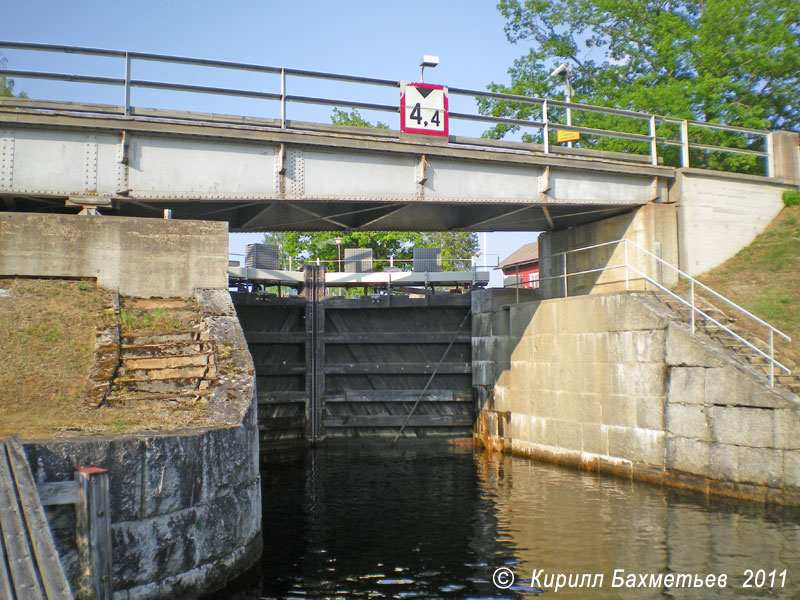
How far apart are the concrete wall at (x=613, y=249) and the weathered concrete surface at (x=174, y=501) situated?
984cm

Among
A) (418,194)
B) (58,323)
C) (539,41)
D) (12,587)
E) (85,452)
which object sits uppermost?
(539,41)

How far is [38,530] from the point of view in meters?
4.75

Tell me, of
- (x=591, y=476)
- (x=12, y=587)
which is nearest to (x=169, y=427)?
(x=12, y=587)

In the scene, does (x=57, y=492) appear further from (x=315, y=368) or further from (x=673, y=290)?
(x=315, y=368)

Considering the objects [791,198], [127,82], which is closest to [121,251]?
[127,82]

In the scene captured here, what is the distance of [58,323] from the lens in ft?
32.2

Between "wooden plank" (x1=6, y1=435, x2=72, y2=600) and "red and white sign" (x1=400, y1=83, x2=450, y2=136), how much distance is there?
388 inches

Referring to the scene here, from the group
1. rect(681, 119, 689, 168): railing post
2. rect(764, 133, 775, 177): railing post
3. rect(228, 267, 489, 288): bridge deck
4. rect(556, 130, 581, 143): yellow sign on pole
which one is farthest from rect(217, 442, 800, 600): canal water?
rect(764, 133, 775, 177): railing post

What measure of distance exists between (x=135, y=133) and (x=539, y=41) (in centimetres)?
2235

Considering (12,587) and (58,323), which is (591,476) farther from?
(12,587)

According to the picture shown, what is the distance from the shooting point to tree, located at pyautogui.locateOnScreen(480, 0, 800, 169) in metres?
23.4

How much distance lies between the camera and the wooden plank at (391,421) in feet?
61.2

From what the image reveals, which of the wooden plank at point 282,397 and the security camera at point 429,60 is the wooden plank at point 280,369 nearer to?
the wooden plank at point 282,397

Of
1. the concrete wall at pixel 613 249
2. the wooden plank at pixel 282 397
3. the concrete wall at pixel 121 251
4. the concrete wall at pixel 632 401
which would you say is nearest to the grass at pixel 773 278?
the concrete wall at pixel 613 249
